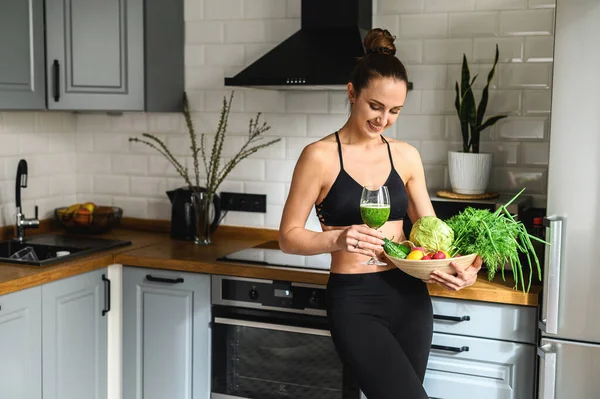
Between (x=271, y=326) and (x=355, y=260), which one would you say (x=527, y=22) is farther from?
(x=271, y=326)

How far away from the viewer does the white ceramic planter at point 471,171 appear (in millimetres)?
3346

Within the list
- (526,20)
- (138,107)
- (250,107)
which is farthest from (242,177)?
(526,20)

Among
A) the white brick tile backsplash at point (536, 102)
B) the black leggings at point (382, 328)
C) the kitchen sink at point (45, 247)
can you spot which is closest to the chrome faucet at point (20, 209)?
the kitchen sink at point (45, 247)

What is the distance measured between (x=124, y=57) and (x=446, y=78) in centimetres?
148

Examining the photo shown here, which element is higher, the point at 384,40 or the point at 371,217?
the point at 384,40

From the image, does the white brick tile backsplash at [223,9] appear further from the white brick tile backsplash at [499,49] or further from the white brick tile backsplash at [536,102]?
the white brick tile backsplash at [536,102]

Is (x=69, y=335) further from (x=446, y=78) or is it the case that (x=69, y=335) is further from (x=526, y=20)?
(x=526, y=20)

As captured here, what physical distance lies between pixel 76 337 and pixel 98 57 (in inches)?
50.7

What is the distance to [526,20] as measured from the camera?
3.45m

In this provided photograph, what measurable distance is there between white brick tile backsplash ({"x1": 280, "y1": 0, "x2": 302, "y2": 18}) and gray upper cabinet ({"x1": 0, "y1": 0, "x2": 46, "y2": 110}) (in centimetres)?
112

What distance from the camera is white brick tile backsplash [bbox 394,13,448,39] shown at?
11.8ft

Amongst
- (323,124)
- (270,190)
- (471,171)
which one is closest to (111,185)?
(270,190)

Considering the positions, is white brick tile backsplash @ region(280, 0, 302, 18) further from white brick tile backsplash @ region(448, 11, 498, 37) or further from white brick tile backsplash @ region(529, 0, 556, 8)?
white brick tile backsplash @ region(529, 0, 556, 8)

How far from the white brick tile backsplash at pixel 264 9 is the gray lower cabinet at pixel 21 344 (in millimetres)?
1666
